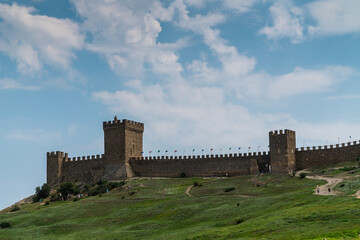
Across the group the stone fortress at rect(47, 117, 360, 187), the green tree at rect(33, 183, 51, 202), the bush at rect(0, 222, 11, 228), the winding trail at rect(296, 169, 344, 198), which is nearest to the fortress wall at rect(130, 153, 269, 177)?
the stone fortress at rect(47, 117, 360, 187)

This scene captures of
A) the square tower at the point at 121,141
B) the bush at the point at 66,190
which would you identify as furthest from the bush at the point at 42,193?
the square tower at the point at 121,141

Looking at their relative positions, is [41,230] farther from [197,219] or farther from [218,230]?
[218,230]

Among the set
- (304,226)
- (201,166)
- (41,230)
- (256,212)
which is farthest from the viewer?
(201,166)


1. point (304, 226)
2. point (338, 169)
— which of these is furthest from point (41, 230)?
point (338, 169)

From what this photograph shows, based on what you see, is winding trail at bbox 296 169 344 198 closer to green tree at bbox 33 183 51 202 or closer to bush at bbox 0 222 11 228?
bush at bbox 0 222 11 228

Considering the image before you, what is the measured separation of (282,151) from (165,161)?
2031 cm

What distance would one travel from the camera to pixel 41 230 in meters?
52.2

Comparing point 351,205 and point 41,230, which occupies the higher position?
point 351,205

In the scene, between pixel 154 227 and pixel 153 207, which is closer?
pixel 154 227

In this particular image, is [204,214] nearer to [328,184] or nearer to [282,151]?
[328,184]

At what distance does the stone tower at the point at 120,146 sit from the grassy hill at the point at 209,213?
7.32m

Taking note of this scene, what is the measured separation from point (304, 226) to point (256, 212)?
1019 centimetres

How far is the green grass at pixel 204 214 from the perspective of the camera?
3506 cm

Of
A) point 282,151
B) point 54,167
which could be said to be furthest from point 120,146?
point 282,151
